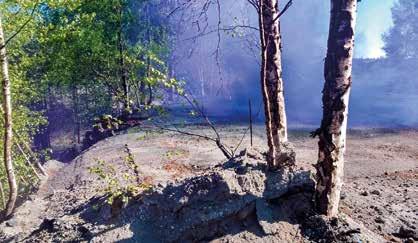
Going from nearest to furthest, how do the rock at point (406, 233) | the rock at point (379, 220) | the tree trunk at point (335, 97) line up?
the tree trunk at point (335, 97), the rock at point (406, 233), the rock at point (379, 220)

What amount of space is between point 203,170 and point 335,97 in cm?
637

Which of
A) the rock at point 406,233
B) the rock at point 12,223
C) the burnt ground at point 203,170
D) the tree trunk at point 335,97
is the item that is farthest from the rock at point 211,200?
the rock at point 12,223

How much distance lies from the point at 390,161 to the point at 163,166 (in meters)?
6.75

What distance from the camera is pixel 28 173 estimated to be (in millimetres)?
15688

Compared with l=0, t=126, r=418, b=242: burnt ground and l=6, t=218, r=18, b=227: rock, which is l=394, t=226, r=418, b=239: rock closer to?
l=0, t=126, r=418, b=242: burnt ground

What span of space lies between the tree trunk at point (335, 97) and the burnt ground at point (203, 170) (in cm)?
112

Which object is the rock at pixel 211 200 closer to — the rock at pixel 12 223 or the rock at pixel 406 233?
the rock at pixel 406 233

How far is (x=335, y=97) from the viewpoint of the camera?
4648mm

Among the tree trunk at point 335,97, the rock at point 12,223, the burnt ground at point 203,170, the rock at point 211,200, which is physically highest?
the tree trunk at point 335,97

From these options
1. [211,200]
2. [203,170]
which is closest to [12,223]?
[203,170]

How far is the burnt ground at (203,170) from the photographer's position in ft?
18.3

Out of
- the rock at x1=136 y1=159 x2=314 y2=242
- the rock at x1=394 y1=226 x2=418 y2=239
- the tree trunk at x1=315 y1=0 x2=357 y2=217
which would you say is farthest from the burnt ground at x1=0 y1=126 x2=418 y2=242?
the tree trunk at x1=315 y1=0 x2=357 y2=217

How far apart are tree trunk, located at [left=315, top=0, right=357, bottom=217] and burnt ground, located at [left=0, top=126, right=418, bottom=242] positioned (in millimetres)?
1123

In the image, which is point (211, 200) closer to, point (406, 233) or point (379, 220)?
point (379, 220)
